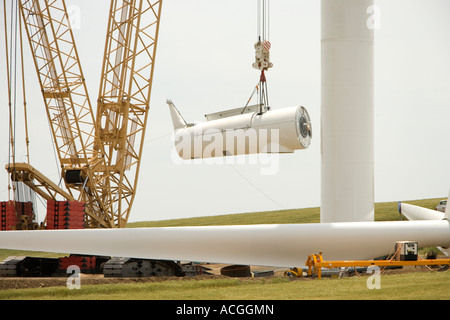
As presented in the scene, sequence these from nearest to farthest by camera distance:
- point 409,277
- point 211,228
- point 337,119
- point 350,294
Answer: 1. point 350,294
2. point 409,277
3. point 211,228
4. point 337,119

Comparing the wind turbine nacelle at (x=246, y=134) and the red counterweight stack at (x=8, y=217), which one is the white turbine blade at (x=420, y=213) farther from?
the red counterweight stack at (x=8, y=217)

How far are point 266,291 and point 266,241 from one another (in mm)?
5023

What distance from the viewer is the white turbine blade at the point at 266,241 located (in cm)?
2306

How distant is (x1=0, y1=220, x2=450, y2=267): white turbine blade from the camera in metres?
23.1

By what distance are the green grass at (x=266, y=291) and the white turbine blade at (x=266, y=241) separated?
1811 mm

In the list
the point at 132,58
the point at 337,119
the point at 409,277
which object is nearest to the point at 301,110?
the point at 337,119

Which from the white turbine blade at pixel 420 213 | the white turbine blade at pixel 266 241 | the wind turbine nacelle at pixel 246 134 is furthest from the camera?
the wind turbine nacelle at pixel 246 134

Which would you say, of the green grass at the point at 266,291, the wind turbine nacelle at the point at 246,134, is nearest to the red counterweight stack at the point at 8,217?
the wind turbine nacelle at the point at 246,134

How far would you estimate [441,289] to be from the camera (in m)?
17.5

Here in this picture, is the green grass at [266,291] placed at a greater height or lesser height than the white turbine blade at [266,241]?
lesser

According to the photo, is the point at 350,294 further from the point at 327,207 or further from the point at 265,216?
the point at 265,216

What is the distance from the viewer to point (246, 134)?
27.7 meters

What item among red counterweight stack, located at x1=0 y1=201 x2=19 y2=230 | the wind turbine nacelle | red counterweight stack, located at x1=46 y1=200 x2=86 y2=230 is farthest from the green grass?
red counterweight stack, located at x1=0 y1=201 x2=19 y2=230

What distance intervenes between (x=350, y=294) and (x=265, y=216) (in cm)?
4175
